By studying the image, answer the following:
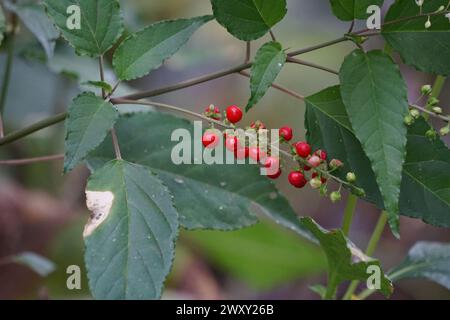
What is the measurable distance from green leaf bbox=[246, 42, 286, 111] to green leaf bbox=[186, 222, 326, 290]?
1.25m

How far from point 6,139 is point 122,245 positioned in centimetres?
22

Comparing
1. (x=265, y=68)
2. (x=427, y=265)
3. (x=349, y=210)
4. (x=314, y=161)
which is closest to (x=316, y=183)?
(x=314, y=161)

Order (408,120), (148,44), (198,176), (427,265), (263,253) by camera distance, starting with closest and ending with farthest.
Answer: (408,120), (148,44), (198,176), (427,265), (263,253)

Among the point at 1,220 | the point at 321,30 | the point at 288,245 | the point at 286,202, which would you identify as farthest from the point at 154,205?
the point at 321,30

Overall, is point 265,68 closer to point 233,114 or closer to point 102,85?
point 233,114

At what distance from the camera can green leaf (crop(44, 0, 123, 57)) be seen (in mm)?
748

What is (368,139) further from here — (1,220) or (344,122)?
(1,220)

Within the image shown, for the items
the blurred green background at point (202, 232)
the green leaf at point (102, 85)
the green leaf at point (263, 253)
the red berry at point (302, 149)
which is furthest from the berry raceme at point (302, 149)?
the green leaf at point (263, 253)

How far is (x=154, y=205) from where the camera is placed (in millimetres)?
709

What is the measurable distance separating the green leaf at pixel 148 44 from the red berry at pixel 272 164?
16 cm

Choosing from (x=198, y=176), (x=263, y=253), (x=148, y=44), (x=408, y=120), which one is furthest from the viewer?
(x=263, y=253)

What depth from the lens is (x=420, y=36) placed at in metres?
0.73

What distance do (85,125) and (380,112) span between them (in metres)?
0.30

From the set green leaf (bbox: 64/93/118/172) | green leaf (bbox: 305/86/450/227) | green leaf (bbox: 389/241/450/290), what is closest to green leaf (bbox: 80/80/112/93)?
green leaf (bbox: 64/93/118/172)
